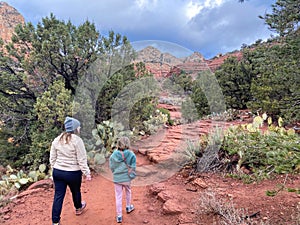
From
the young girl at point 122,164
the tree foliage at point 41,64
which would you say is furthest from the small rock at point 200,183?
the tree foliage at point 41,64

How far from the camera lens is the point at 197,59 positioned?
19.6ft

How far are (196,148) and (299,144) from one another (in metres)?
2.22

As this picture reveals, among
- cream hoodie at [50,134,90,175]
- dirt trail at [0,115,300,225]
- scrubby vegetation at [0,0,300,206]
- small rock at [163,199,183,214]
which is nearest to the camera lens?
dirt trail at [0,115,300,225]

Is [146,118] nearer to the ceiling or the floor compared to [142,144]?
nearer to the ceiling

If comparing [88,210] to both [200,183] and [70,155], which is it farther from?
[200,183]

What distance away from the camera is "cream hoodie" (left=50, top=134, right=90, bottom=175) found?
3.19 m

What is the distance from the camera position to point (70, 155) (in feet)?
10.5

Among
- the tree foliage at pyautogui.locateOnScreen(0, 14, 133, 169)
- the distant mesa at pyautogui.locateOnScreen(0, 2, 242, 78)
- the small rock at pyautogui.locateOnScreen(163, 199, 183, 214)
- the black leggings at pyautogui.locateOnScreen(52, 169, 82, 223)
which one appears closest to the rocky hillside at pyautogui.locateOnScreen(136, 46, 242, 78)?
the distant mesa at pyautogui.locateOnScreen(0, 2, 242, 78)

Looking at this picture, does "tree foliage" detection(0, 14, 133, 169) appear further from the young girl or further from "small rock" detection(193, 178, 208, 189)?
"small rock" detection(193, 178, 208, 189)

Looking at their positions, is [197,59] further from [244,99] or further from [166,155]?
[244,99]

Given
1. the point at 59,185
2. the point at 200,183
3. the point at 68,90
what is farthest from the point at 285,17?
the point at 68,90

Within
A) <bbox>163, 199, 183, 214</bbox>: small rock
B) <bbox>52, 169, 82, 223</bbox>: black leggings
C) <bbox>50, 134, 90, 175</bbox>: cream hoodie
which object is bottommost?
<bbox>163, 199, 183, 214</bbox>: small rock

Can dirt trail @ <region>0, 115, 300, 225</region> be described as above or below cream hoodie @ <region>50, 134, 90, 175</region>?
below

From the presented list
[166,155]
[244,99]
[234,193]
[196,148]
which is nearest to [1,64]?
[166,155]
